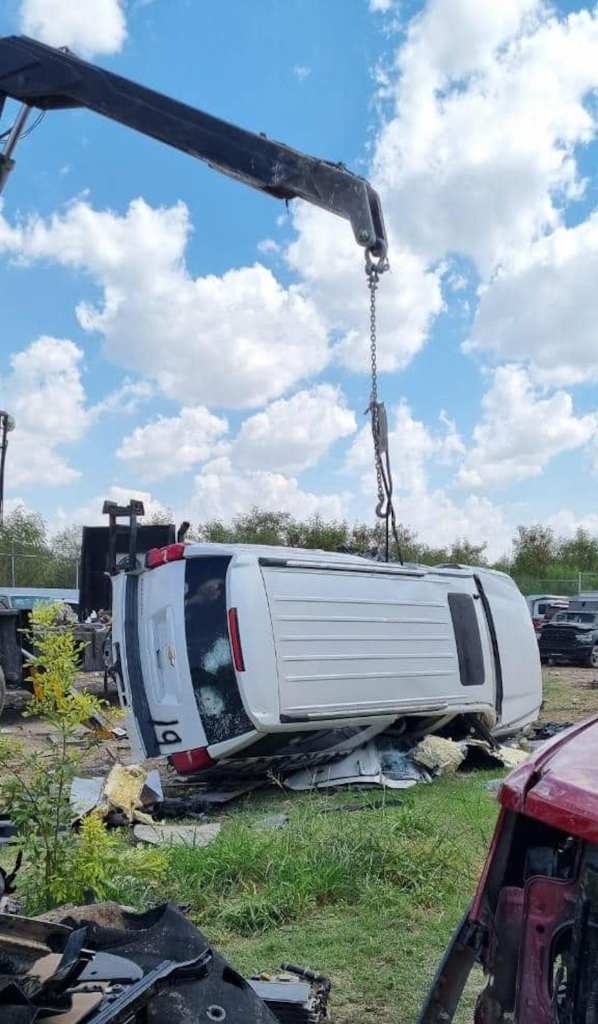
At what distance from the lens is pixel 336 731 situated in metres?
7.57

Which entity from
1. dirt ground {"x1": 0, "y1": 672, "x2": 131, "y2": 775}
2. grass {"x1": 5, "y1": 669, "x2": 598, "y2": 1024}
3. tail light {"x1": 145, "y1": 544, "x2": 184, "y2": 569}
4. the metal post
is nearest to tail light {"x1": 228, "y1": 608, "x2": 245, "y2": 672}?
tail light {"x1": 145, "y1": 544, "x2": 184, "y2": 569}

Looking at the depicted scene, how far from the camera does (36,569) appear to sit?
85.4 ft

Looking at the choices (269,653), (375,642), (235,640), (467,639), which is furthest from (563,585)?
Result: (235,640)

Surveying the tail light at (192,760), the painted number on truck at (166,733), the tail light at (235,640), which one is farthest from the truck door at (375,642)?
the painted number on truck at (166,733)

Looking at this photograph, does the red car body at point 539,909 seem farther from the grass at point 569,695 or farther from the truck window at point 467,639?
the grass at point 569,695

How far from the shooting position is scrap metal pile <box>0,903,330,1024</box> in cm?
246

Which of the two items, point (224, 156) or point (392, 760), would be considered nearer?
point (392, 760)

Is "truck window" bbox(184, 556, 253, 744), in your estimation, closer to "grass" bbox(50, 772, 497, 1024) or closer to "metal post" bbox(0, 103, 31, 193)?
"grass" bbox(50, 772, 497, 1024)

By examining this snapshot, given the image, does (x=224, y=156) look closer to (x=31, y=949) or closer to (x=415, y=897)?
(x=415, y=897)

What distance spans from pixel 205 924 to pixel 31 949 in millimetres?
1942

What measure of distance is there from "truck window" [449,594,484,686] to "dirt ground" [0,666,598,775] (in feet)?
4.50

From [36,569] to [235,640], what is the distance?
20.6 meters

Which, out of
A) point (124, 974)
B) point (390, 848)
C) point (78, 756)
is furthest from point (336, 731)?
Result: point (124, 974)

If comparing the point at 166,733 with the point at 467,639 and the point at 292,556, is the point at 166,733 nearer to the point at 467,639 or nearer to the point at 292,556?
the point at 292,556
